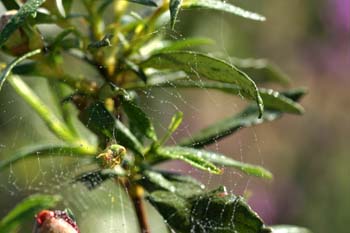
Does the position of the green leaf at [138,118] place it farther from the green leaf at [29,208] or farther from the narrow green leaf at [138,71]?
the green leaf at [29,208]

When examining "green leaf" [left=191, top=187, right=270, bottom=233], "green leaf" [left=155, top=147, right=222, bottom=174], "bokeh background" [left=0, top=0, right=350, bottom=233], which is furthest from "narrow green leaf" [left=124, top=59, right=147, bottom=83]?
"bokeh background" [left=0, top=0, right=350, bottom=233]

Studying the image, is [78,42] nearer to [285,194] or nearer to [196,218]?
[196,218]

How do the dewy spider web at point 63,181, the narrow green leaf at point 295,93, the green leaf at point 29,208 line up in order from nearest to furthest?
the green leaf at point 29,208, the narrow green leaf at point 295,93, the dewy spider web at point 63,181

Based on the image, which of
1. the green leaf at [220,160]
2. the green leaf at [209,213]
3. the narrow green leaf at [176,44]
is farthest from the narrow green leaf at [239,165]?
the narrow green leaf at [176,44]

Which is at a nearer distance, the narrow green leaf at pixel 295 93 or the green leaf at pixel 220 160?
the green leaf at pixel 220 160

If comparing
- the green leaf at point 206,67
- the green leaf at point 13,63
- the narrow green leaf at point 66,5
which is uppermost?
the narrow green leaf at point 66,5

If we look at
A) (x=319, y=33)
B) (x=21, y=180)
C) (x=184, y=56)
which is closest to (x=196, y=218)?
(x=184, y=56)
